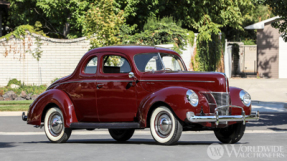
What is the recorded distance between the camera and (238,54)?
41438 mm

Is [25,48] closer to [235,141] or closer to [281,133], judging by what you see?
[281,133]

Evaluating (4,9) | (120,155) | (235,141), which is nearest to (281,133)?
(235,141)

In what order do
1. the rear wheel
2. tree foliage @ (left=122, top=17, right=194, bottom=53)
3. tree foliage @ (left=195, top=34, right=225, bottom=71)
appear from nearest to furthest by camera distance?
1. the rear wheel
2. tree foliage @ (left=122, top=17, right=194, bottom=53)
3. tree foliage @ (left=195, top=34, right=225, bottom=71)

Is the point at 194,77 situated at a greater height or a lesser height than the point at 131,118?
greater

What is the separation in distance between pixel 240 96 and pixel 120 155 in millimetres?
2700

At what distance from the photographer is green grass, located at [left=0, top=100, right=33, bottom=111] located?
2027 centimetres

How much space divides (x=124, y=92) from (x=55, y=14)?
2234 centimetres

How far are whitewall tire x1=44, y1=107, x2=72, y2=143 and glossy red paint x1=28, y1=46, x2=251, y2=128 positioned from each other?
0.62ft

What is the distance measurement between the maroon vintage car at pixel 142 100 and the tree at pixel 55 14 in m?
18.5

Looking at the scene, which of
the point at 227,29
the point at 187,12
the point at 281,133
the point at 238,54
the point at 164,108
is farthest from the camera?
the point at 227,29

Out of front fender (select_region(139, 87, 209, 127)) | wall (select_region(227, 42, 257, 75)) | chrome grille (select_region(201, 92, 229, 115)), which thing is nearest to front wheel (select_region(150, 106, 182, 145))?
front fender (select_region(139, 87, 209, 127))

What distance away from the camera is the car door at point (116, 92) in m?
9.80

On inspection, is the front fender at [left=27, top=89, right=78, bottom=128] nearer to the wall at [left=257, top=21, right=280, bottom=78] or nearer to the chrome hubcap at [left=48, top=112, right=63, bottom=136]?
the chrome hubcap at [left=48, top=112, right=63, bottom=136]

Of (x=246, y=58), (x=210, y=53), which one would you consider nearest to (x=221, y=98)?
(x=210, y=53)
